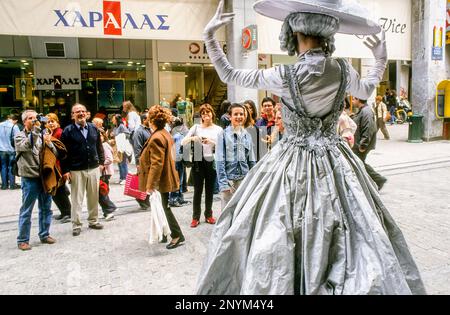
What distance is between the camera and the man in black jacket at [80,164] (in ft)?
18.4

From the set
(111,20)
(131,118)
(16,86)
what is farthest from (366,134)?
(16,86)

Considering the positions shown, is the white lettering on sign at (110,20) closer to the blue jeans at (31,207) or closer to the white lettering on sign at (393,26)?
the blue jeans at (31,207)

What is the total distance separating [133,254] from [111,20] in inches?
288

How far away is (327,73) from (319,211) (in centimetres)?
81

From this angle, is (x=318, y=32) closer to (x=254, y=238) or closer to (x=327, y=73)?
(x=327, y=73)

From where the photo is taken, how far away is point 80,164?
18.6 feet

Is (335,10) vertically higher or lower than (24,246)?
higher

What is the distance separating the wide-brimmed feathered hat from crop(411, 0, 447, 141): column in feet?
42.7

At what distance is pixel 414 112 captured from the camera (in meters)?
14.5

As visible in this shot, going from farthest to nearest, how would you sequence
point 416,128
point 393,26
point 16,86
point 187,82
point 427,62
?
1. point 187,82
2. point 16,86
3. point 416,128
4. point 427,62
5. point 393,26

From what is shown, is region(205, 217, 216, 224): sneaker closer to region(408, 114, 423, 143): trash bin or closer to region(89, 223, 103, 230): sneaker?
region(89, 223, 103, 230): sneaker

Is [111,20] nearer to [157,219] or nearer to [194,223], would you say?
[194,223]

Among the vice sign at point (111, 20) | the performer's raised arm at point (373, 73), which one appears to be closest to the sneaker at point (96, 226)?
the performer's raised arm at point (373, 73)

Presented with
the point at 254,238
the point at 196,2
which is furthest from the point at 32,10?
the point at 254,238
